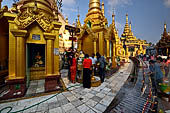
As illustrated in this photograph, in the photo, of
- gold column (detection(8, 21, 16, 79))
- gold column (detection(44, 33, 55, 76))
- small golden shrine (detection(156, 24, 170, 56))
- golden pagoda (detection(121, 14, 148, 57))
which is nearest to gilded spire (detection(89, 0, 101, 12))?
gold column (detection(44, 33, 55, 76))

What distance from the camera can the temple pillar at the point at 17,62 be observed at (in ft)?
11.2

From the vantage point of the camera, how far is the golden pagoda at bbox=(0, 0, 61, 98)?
135 inches

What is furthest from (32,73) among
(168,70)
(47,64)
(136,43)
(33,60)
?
(136,43)

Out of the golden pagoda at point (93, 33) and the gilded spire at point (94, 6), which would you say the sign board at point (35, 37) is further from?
the gilded spire at point (94, 6)

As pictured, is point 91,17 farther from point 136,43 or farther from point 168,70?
point 136,43

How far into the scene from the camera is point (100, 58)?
5312 mm

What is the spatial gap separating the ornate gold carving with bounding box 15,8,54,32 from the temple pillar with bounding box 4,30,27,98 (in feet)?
1.62

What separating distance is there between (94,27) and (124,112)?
7.56 m

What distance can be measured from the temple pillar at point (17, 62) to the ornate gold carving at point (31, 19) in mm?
493

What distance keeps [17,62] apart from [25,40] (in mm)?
1213

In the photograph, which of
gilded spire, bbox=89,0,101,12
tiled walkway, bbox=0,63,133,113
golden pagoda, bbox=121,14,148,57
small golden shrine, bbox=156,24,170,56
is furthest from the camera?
golden pagoda, bbox=121,14,148,57

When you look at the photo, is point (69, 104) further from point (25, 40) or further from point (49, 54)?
point (25, 40)

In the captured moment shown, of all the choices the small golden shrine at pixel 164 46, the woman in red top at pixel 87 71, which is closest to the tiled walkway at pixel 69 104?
the woman in red top at pixel 87 71

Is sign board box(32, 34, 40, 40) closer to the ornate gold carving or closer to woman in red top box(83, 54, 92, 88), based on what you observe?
the ornate gold carving
